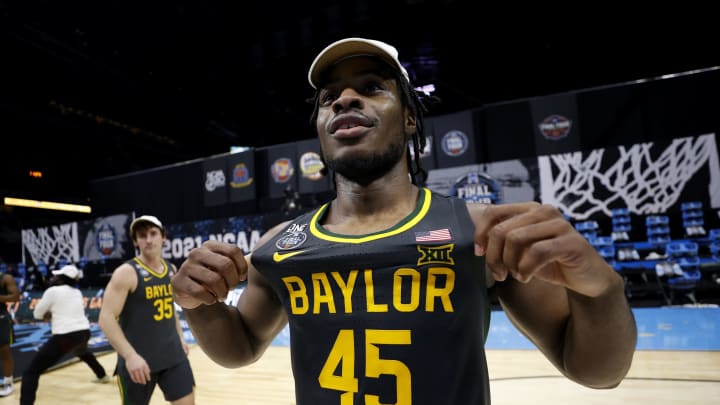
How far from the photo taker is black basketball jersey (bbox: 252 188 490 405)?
3.06 feet

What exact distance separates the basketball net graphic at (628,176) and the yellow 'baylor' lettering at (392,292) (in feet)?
19.0

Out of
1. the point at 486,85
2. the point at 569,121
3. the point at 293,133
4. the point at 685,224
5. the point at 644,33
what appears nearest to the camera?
the point at 685,224

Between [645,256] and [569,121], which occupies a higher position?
[569,121]

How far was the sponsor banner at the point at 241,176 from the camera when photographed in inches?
323

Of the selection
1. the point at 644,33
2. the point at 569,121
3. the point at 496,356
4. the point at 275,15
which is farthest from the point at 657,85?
the point at 275,15

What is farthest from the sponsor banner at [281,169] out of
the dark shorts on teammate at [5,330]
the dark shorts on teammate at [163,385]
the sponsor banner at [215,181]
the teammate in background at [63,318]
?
the dark shorts on teammate at [163,385]

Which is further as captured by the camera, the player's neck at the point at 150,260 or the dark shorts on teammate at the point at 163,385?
the player's neck at the point at 150,260

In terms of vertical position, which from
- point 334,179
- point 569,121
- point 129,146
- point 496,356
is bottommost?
point 496,356

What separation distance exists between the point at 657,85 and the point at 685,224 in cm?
194

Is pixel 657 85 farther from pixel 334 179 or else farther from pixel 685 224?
pixel 334 179

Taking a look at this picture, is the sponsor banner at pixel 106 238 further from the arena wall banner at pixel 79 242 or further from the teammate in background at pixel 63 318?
the teammate in background at pixel 63 318

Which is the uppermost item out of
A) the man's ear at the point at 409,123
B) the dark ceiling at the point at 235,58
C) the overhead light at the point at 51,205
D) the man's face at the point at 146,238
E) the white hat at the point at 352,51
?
the dark ceiling at the point at 235,58

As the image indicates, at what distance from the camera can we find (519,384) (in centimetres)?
405

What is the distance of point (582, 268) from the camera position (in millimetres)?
741
